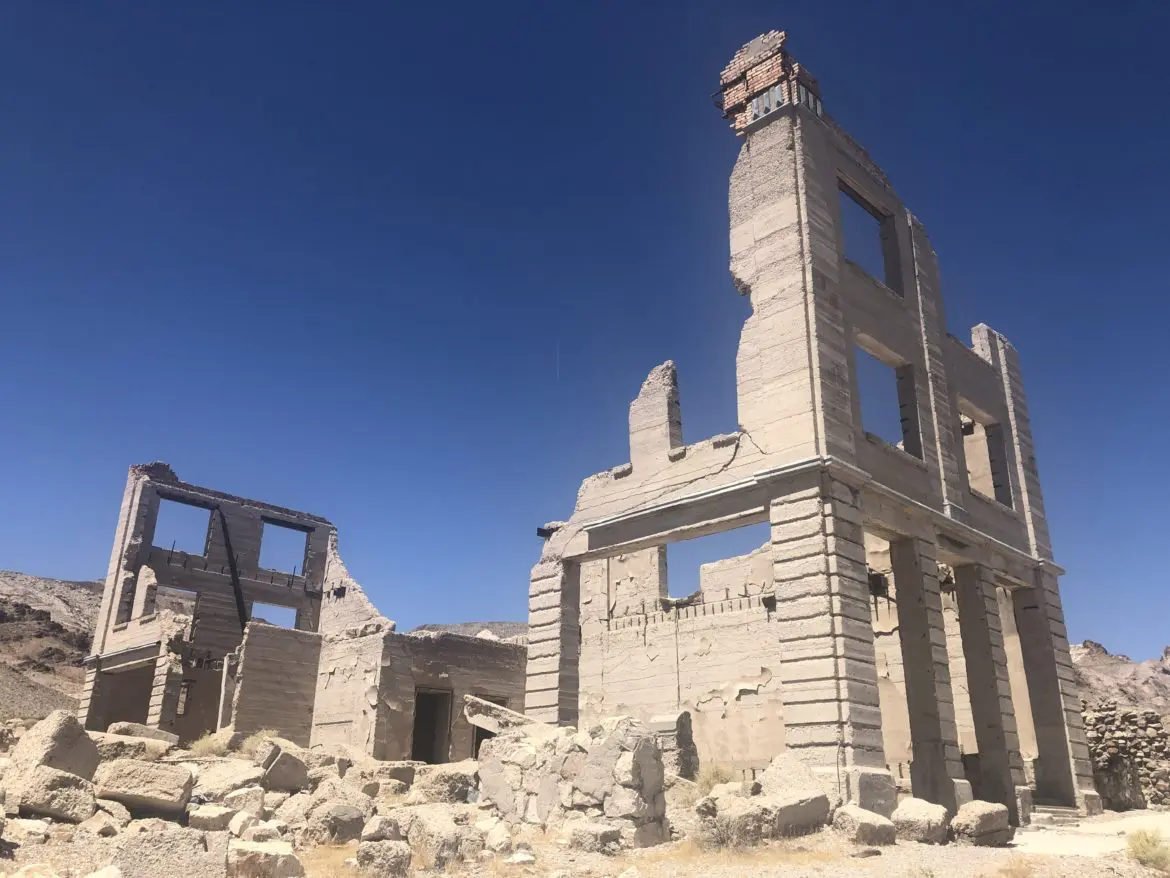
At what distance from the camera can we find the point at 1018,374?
19.2 metres

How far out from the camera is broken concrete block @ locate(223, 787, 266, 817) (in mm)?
9136

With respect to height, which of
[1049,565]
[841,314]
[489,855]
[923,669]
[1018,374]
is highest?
[1018,374]

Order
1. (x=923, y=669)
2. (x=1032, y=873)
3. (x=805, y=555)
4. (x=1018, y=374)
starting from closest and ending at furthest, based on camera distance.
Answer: (x=1032, y=873) < (x=805, y=555) < (x=923, y=669) < (x=1018, y=374)

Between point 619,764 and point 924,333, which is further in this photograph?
point 924,333

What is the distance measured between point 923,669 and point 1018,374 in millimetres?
8689

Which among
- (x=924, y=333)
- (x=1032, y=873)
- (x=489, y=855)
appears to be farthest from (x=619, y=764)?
(x=924, y=333)

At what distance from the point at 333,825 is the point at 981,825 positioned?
6401 millimetres

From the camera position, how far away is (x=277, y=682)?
2084 centimetres

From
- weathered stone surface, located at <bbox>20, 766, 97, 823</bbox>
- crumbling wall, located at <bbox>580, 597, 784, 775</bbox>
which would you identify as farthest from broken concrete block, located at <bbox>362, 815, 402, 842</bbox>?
crumbling wall, located at <bbox>580, 597, 784, 775</bbox>

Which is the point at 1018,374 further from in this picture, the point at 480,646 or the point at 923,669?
the point at 480,646

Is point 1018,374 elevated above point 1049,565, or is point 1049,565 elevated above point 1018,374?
point 1018,374

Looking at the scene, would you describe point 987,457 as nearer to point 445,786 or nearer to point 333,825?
point 445,786

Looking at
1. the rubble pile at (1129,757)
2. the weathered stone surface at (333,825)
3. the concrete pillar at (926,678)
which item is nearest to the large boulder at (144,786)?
the weathered stone surface at (333,825)

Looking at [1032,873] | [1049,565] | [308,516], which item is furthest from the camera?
[308,516]
